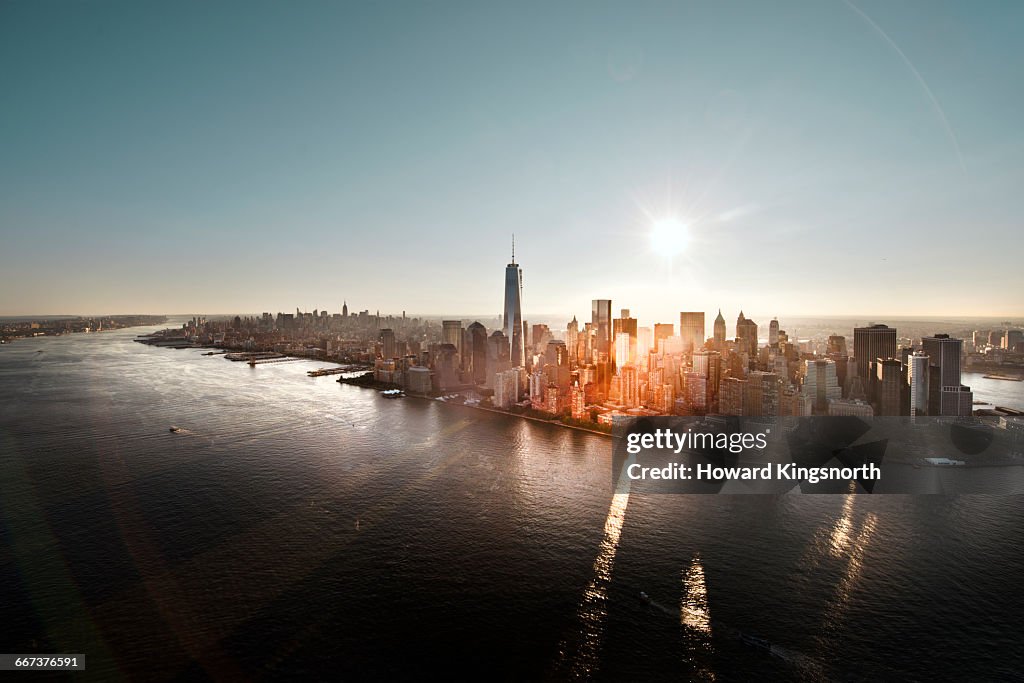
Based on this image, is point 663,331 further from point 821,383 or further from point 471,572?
point 471,572

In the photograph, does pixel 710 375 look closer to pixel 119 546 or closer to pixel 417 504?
pixel 417 504

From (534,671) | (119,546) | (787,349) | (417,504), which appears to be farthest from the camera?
(787,349)

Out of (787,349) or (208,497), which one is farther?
(787,349)

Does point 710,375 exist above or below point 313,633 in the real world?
above

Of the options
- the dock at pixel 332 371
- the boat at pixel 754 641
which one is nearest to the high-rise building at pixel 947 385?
the boat at pixel 754 641

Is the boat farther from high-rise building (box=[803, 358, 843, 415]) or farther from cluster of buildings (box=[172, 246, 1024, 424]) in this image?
high-rise building (box=[803, 358, 843, 415])

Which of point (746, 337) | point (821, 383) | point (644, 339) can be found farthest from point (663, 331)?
point (821, 383)

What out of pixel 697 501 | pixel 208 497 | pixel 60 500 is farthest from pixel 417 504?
pixel 60 500
